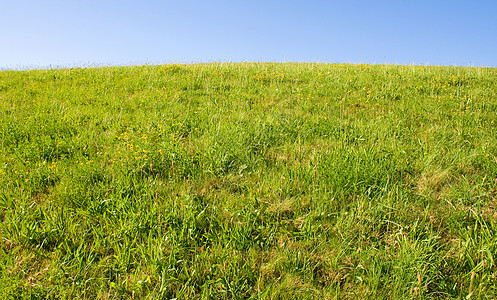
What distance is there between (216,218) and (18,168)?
10.7 feet

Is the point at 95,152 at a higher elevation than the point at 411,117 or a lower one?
lower

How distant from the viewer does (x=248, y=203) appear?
10.9 feet

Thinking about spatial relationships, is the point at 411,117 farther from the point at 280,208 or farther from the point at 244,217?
the point at 244,217

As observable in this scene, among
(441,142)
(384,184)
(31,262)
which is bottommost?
(31,262)

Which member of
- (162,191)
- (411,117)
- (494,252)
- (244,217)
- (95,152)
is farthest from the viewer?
(411,117)

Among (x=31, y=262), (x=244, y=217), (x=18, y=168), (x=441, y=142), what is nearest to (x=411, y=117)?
(x=441, y=142)

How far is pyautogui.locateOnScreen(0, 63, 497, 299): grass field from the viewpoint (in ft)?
8.21

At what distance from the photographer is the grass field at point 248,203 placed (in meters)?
2.50

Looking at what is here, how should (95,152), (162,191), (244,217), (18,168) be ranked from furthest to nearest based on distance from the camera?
(95,152), (18,168), (162,191), (244,217)

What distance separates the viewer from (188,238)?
2.90 meters

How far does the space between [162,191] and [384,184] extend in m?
2.73

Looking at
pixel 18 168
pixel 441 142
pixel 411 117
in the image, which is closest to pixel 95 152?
pixel 18 168

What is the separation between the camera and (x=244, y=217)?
3.12 m

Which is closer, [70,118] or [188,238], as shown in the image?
[188,238]
